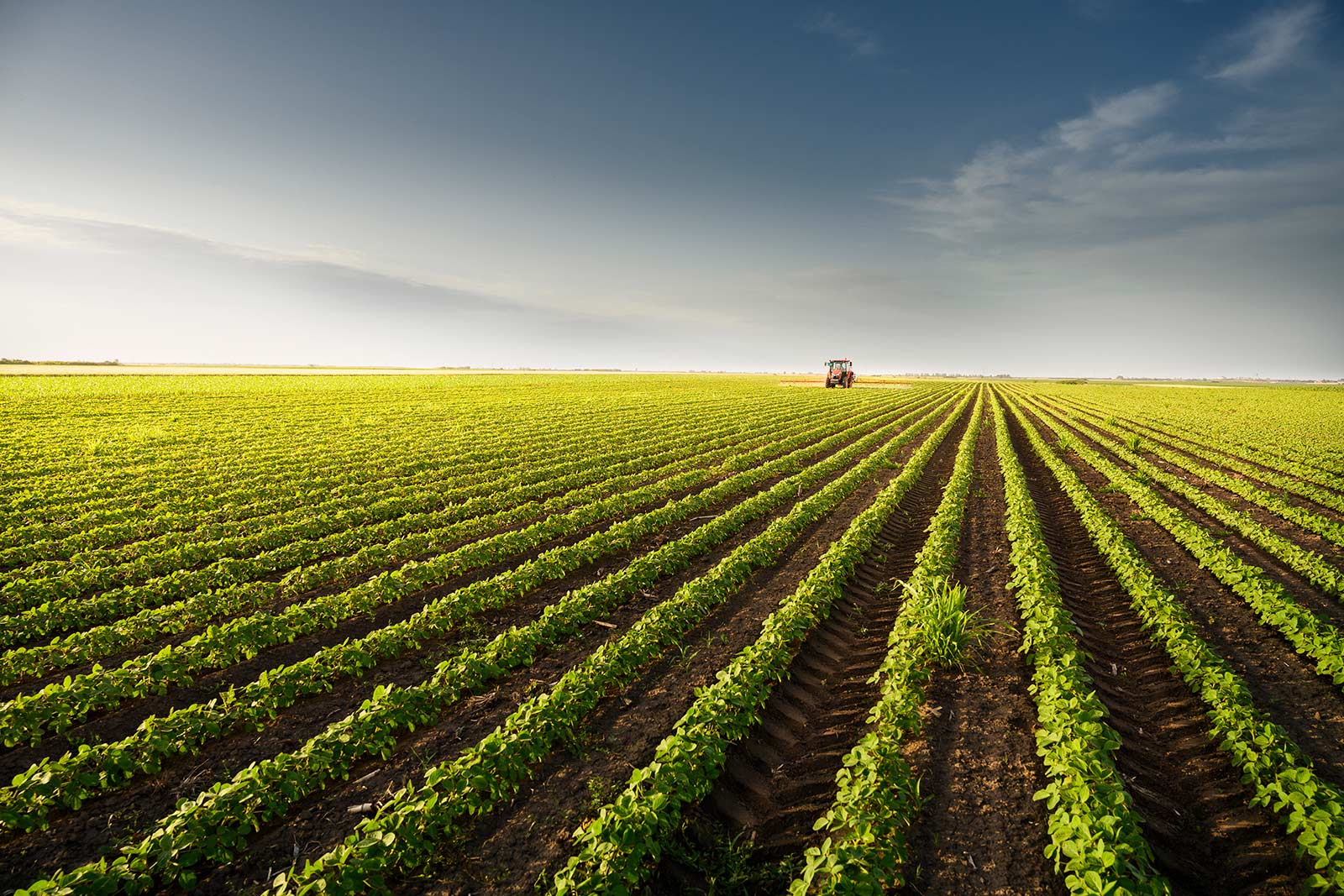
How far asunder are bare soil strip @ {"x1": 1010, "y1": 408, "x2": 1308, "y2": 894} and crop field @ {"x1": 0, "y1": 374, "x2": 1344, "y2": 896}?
0.03 m

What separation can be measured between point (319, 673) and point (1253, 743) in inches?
421

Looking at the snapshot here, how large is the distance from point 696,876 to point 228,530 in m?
13.5

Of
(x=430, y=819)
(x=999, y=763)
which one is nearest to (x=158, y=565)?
(x=430, y=819)

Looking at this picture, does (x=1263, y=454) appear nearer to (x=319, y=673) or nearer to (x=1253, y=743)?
(x=1253, y=743)

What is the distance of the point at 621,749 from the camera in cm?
578

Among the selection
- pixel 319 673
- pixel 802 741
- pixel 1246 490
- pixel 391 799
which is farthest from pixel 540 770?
pixel 1246 490

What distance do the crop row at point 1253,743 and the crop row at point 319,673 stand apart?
7780 millimetres

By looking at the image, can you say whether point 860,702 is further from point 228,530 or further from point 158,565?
point 228,530

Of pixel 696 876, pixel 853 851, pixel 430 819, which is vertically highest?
pixel 853 851

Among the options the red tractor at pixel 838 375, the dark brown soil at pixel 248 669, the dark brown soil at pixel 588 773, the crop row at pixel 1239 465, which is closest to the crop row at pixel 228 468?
the dark brown soil at pixel 248 669

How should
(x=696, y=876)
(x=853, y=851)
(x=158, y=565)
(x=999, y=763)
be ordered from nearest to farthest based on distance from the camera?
(x=853, y=851), (x=696, y=876), (x=999, y=763), (x=158, y=565)

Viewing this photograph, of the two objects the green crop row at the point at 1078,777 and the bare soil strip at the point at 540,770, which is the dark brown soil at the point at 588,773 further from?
the green crop row at the point at 1078,777

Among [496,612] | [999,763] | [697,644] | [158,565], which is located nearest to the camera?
[999,763]

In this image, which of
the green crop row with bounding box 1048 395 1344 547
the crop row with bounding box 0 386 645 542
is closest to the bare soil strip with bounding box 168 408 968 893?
the crop row with bounding box 0 386 645 542
